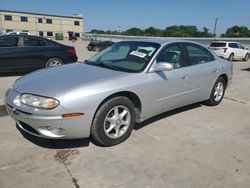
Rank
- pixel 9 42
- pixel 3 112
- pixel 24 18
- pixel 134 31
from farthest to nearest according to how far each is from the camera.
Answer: pixel 134 31 < pixel 24 18 < pixel 9 42 < pixel 3 112

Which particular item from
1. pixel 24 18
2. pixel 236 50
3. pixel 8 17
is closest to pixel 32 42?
pixel 236 50

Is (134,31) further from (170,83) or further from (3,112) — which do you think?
(170,83)

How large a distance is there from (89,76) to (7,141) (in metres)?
1.49

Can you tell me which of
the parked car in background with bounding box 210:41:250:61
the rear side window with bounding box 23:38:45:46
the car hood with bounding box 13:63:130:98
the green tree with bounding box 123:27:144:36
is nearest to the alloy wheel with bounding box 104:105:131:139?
the car hood with bounding box 13:63:130:98

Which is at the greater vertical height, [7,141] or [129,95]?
[129,95]

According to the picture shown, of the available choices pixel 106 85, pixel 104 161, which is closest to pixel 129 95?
pixel 106 85

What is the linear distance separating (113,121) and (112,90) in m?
0.45

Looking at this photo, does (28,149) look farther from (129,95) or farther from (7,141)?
(129,95)

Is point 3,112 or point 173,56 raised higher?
point 173,56

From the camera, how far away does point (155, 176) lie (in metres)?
2.77

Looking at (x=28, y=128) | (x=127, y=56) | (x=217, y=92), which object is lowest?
(x=28, y=128)

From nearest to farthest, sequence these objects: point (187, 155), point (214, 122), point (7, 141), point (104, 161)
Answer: point (104, 161)
point (187, 155)
point (7, 141)
point (214, 122)

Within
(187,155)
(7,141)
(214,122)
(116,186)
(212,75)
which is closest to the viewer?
(116,186)

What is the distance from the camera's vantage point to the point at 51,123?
2.92 m
